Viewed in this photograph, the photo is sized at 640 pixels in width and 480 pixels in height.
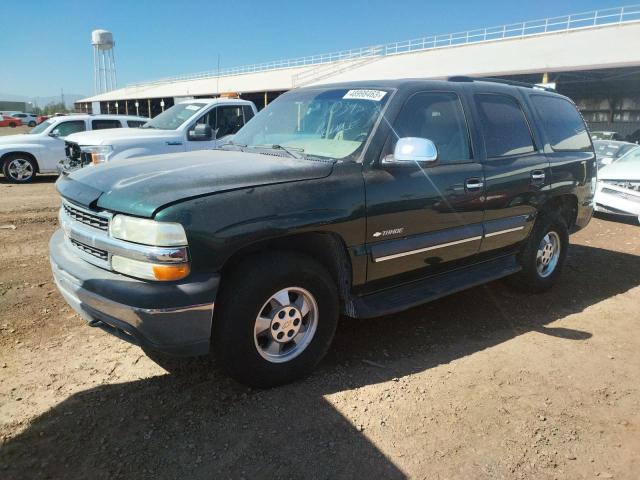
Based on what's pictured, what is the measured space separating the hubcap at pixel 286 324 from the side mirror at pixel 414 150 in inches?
42.0

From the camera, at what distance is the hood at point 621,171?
9148 millimetres

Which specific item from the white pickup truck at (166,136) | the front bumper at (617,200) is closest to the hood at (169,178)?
the white pickup truck at (166,136)

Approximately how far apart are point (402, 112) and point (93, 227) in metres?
2.20

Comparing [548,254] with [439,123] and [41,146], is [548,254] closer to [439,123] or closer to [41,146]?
[439,123]

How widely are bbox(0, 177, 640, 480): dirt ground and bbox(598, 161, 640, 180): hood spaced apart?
18.7 ft

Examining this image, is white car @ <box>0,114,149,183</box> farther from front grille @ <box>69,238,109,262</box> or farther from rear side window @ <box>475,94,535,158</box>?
rear side window @ <box>475,94,535,158</box>

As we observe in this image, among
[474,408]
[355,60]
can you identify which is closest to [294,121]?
[474,408]

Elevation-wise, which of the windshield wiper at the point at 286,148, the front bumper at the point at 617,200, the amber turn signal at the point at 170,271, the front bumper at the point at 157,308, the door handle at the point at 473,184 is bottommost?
the front bumper at the point at 617,200

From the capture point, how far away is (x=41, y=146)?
39.2 feet

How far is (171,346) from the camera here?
8.75ft

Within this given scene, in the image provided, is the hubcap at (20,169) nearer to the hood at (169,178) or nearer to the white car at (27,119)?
the hood at (169,178)

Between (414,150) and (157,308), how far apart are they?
71.6 inches

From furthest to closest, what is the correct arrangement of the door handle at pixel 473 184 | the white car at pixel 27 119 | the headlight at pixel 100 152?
the white car at pixel 27 119 < the headlight at pixel 100 152 < the door handle at pixel 473 184

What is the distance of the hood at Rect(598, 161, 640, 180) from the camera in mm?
9148
